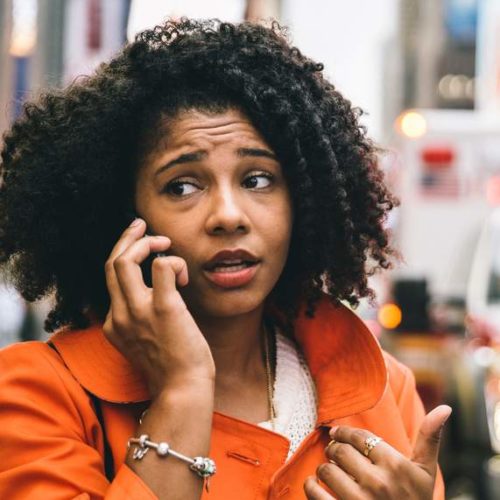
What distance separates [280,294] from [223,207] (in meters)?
0.56

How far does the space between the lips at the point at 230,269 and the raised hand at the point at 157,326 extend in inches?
5.0

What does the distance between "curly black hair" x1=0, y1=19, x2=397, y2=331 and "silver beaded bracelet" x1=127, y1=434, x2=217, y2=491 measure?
1.62 feet

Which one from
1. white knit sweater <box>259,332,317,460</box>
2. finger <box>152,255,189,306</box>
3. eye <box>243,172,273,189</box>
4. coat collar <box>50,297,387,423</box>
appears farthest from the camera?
white knit sweater <box>259,332,317,460</box>

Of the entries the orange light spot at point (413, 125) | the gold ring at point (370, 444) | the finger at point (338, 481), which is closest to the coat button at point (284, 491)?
the finger at point (338, 481)

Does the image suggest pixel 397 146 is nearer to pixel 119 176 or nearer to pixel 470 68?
pixel 119 176

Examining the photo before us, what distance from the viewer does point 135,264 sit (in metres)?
2.18

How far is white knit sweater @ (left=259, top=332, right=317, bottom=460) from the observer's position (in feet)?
8.08

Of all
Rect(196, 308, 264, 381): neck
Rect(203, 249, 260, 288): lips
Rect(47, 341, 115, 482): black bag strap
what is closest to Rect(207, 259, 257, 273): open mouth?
Rect(203, 249, 260, 288): lips

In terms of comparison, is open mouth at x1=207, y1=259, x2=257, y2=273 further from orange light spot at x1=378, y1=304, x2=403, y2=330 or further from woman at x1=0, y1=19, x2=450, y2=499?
orange light spot at x1=378, y1=304, x2=403, y2=330

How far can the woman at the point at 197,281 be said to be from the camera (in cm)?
209

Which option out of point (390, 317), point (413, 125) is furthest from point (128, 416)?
point (413, 125)

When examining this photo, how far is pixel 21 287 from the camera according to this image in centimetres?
252

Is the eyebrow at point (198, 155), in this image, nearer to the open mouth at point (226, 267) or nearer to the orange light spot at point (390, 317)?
the open mouth at point (226, 267)

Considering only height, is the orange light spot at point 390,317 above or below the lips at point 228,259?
below
